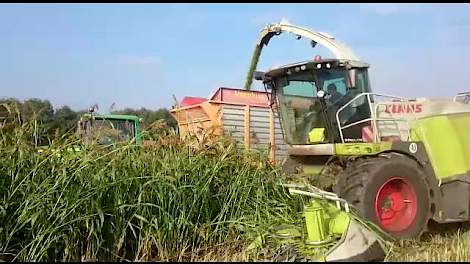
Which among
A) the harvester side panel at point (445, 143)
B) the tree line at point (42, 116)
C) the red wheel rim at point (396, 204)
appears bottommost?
the red wheel rim at point (396, 204)

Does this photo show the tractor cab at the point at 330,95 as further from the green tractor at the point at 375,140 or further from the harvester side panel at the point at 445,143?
the harvester side panel at the point at 445,143

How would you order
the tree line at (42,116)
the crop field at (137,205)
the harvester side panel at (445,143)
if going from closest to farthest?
the crop field at (137,205)
the tree line at (42,116)
the harvester side panel at (445,143)

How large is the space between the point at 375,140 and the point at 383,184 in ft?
2.62

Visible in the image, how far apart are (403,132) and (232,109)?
4.08 metres

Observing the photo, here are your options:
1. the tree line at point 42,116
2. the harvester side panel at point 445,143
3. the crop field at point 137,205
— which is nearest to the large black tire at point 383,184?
the crop field at point 137,205

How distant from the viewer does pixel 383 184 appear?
580cm

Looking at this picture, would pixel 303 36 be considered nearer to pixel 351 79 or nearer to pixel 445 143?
pixel 351 79

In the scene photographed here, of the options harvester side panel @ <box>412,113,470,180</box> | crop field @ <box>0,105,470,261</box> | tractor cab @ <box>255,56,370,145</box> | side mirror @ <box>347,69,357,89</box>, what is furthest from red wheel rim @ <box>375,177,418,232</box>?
side mirror @ <box>347,69,357,89</box>

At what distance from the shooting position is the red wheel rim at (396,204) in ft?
19.2

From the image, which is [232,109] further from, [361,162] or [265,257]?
[265,257]

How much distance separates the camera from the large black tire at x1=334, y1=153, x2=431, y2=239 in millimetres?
5656

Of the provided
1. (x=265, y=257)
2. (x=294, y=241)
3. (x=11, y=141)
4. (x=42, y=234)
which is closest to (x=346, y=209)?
(x=294, y=241)

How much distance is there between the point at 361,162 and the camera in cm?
601

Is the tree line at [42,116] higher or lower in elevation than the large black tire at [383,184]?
higher
